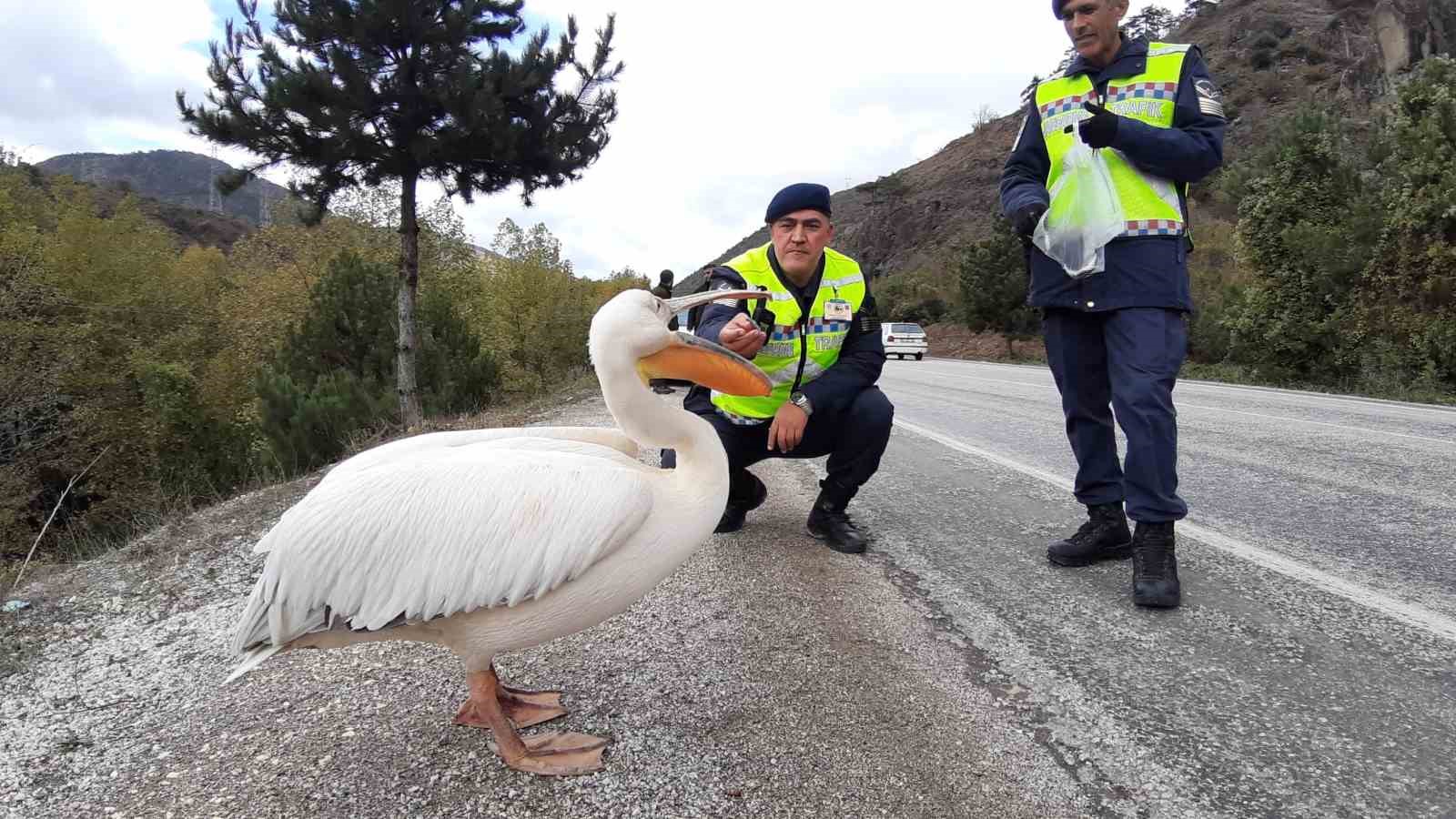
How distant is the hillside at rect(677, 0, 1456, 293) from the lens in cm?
4331

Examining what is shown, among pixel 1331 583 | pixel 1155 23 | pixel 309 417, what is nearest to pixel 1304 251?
pixel 1331 583

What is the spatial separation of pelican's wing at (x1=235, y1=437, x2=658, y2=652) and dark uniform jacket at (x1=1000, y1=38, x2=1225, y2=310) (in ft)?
7.17

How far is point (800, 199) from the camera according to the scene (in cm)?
352

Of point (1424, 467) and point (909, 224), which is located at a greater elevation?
point (909, 224)

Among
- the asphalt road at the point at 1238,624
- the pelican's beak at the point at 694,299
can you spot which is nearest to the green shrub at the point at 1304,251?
the asphalt road at the point at 1238,624

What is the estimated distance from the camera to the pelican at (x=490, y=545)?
5.64 feet

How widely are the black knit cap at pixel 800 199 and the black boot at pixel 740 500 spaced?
1.31 metres

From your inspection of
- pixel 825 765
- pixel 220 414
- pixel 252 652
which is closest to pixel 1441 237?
pixel 825 765

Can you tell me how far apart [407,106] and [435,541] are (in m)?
16.0

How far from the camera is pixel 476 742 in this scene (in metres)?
2.03

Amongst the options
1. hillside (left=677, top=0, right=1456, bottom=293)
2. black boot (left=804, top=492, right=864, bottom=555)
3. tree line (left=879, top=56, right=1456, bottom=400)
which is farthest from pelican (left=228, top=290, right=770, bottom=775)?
hillside (left=677, top=0, right=1456, bottom=293)

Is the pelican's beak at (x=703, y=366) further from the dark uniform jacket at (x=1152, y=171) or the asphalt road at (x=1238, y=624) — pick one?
the dark uniform jacket at (x=1152, y=171)

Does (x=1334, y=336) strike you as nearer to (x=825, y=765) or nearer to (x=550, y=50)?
(x=550, y=50)

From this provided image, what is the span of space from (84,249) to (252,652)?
31.0 m
